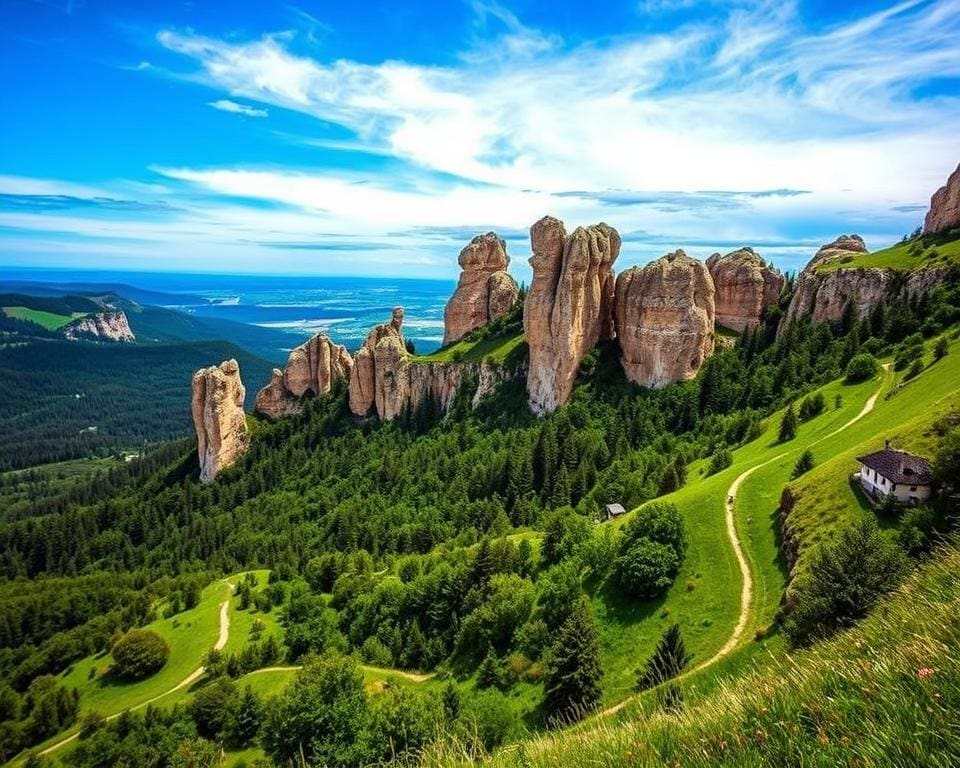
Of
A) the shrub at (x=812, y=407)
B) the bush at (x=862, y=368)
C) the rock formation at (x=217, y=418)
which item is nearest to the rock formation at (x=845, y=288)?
the bush at (x=862, y=368)

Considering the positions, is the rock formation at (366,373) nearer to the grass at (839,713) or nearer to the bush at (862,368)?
the bush at (862,368)

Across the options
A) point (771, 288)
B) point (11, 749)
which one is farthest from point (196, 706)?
point (771, 288)

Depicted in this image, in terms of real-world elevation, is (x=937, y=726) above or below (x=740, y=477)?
above

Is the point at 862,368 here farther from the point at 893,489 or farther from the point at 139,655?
the point at 139,655

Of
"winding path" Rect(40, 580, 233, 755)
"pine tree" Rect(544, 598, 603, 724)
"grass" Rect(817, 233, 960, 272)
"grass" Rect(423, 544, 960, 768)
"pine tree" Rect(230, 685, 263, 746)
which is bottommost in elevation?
→ "winding path" Rect(40, 580, 233, 755)

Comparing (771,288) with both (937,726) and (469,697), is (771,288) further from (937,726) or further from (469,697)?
(937,726)

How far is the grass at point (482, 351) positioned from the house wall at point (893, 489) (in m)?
75.2

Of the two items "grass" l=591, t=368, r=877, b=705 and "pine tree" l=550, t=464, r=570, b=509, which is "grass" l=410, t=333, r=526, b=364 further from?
"grass" l=591, t=368, r=877, b=705

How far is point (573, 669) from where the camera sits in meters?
31.4

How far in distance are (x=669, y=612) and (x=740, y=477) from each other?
15670 millimetres

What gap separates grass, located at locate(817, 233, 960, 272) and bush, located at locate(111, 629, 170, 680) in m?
91.4

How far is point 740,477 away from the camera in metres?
46.1

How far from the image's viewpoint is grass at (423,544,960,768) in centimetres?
423

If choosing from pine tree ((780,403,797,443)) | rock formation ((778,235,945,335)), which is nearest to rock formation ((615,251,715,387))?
rock formation ((778,235,945,335))
